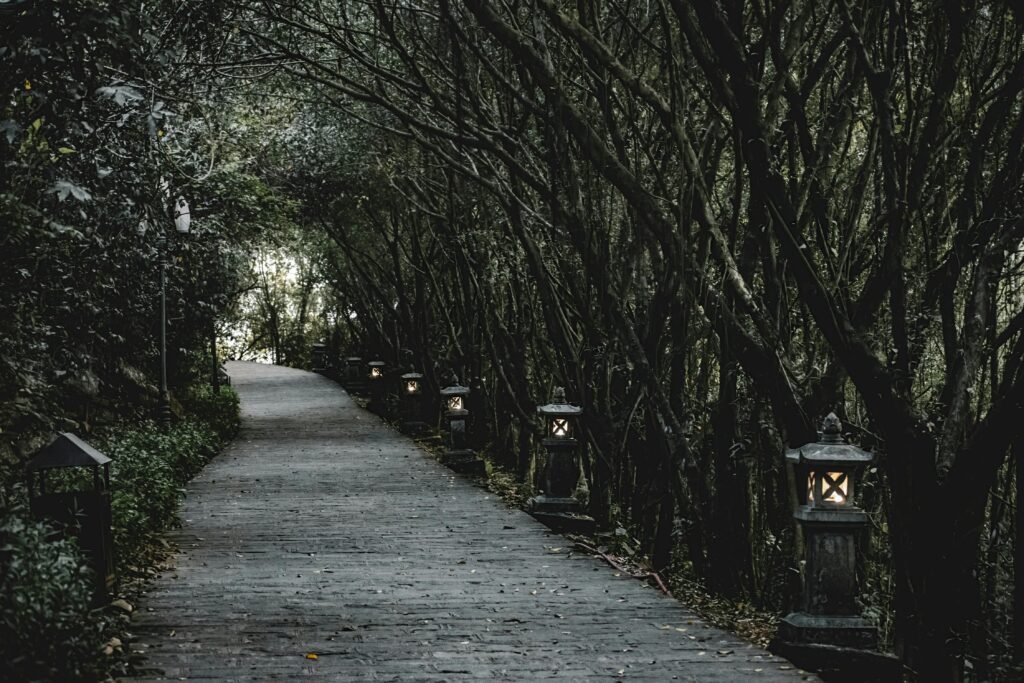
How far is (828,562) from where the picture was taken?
7.34 metres

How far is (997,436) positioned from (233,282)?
818 inches

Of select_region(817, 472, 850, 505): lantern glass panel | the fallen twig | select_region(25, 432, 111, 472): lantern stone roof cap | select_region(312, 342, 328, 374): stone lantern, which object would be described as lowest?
the fallen twig

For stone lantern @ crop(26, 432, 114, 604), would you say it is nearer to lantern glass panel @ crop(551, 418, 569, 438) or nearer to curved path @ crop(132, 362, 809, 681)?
curved path @ crop(132, 362, 809, 681)

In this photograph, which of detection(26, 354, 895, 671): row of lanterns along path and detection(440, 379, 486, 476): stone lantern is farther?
detection(440, 379, 486, 476): stone lantern

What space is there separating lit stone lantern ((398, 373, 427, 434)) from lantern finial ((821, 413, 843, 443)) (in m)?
17.4

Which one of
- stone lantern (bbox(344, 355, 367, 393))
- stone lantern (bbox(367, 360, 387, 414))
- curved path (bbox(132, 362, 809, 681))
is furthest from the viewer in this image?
stone lantern (bbox(344, 355, 367, 393))

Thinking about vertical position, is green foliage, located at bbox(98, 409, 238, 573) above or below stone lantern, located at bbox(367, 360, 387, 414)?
below

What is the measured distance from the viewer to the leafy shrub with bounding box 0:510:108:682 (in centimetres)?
543

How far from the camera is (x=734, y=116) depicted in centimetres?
743

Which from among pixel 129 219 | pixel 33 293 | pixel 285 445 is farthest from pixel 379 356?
pixel 33 293

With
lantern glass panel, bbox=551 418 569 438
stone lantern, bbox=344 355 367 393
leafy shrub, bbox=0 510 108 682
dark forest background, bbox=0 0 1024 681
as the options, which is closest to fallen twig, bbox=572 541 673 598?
dark forest background, bbox=0 0 1024 681

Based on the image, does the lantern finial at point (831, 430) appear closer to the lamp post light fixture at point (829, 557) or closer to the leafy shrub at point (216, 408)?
the lamp post light fixture at point (829, 557)

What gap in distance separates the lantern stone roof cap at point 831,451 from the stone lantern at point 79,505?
190 inches

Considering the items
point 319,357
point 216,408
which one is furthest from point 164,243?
point 319,357
